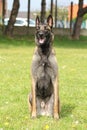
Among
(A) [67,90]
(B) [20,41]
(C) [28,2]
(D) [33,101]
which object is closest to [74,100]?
(A) [67,90]

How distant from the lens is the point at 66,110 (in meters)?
9.86

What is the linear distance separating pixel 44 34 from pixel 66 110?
1878mm

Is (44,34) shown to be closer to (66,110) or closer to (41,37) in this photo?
(41,37)

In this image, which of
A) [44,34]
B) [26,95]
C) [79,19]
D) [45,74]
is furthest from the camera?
[79,19]

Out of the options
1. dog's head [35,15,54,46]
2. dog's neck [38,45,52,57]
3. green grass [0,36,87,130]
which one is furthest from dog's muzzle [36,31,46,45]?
green grass [0,36,87,130]

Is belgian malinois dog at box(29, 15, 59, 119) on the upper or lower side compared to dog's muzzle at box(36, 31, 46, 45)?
lower

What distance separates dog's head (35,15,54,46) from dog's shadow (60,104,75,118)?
1.42m

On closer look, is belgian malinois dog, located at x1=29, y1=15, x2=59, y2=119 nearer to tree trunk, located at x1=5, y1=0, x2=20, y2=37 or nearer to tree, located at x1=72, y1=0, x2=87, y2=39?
tree trunk, located at x1=5, y1=0, x2=20, y2=37

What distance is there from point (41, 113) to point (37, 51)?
118 centimetres

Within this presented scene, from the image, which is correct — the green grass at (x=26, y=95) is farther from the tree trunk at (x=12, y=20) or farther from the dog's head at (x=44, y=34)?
the tree trunk at (x=12, y=20)

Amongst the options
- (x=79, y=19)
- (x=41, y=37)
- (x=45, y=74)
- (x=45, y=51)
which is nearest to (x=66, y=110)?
(x=45, y=74)

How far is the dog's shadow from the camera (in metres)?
9.42

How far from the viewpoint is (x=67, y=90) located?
12594 mm

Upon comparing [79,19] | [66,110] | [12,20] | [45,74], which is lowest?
[79,19]
